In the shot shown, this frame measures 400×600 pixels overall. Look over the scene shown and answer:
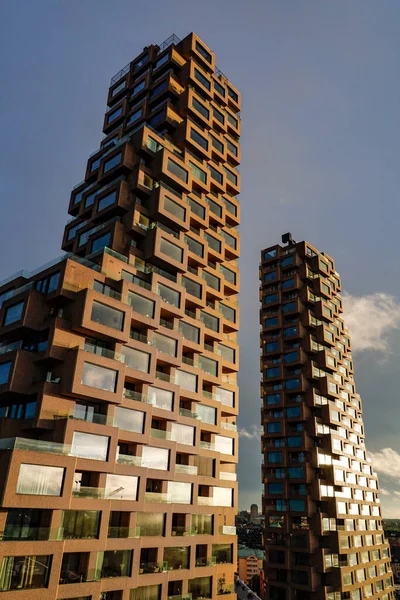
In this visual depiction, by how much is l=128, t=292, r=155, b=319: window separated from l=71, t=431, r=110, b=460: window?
12.7 m

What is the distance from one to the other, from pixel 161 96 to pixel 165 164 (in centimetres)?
1508

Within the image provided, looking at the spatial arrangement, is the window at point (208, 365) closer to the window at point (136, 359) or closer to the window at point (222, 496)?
the window at point (136, 359)

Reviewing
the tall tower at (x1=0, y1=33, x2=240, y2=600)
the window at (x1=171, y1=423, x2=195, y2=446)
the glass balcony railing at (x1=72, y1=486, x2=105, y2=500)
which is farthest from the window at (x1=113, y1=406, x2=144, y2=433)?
the glass balcony railing at (x1=72, y1=486, x2=105, y2=500)

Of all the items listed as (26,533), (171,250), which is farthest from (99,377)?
(171,250)

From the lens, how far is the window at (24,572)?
2806 centimetres

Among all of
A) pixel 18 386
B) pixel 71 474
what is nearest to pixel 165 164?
pixel 18 386

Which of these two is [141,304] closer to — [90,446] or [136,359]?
[136,359]

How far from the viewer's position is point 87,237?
53.3m

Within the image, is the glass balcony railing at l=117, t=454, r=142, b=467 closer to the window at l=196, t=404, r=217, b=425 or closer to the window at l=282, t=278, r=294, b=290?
the window at l=196, t=404, r=217, b=425

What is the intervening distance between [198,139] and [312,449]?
167 ft

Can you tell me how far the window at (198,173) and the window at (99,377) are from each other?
1178 inches

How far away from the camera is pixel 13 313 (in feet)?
139

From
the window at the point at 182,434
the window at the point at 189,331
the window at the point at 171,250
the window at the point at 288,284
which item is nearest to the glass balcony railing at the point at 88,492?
the window at the point at 182,434

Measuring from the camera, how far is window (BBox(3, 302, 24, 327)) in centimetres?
4153
